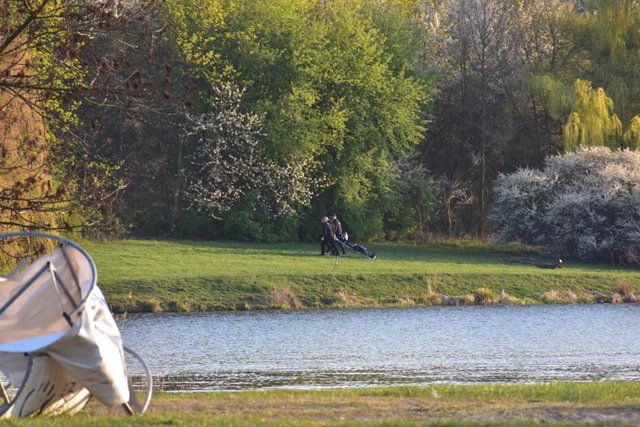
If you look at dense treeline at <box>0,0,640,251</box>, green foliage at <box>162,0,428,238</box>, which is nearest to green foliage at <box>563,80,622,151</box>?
dense treeline at <box>0,0,640,251</box>

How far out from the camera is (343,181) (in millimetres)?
53656

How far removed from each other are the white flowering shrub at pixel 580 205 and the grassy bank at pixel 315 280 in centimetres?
205

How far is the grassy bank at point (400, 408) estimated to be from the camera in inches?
490

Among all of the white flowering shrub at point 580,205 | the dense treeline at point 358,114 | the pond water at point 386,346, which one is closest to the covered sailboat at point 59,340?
the pond water at point 386,346

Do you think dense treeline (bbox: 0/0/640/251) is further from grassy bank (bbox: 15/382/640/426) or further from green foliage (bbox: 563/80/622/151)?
grassy bank (bbox: 15/382/640/426)

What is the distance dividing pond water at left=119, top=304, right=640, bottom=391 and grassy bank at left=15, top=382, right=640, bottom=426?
400 cm

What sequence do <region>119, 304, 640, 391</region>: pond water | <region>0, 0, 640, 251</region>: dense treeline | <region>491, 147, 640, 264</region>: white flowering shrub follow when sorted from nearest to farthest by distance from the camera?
<region>119, 304, 640, 391</region>: pond water, <region>491, 147, 640, 264</region>: white flowering shrub, <region>0, 0, 640, 251</region>: dense treeline

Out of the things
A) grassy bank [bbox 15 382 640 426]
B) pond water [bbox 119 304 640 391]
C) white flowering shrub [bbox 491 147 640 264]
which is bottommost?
pond water [bbox 119 304 640 391]

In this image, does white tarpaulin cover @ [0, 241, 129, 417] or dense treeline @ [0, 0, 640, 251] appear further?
dense treeline @ [0, 0, 640, 251]

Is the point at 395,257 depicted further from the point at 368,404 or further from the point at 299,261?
the point at 368,404

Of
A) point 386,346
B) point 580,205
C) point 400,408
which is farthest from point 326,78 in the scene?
point 400,408

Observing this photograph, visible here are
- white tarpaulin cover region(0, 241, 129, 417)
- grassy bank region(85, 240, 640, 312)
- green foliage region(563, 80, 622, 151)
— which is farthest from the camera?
green foliage region(563, 80, 622, 151)

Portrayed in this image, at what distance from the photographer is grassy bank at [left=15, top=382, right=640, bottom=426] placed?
12453 millimetres

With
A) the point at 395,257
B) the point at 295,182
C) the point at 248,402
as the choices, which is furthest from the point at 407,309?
the point at 248,402
